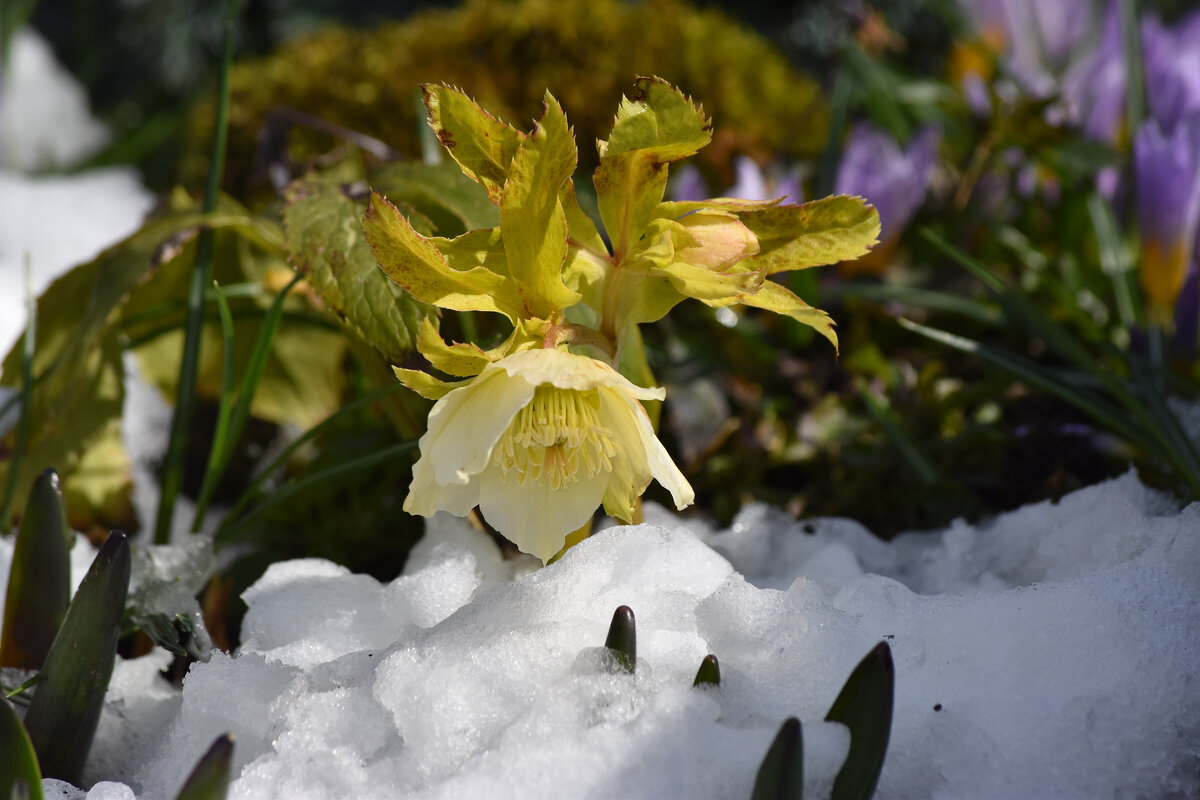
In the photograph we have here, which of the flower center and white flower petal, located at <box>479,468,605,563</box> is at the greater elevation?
the flower center

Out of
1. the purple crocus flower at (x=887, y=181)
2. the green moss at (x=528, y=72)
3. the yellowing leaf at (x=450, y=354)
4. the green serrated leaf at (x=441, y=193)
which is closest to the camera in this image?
the yellowing leaf at (x=450, y=354)

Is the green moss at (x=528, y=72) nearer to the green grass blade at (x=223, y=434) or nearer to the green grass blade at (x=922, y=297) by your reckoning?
the green grass blade at (x=922, y=297)

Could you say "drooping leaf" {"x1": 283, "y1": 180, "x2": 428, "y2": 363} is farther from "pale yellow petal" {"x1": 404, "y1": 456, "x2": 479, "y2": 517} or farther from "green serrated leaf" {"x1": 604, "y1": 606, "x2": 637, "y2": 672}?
"green serrated leaf" {"x1": 604, "y1": 606, "x2": 637, "y2": 672}

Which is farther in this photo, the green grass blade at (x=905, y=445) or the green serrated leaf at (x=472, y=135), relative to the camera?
the green grass blade at (x=905, y=445)

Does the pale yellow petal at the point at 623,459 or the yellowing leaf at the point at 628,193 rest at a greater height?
the yellowing leaf at the point at 628,193

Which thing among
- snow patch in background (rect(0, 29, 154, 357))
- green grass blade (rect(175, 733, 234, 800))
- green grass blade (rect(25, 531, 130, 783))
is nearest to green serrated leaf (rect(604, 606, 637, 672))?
green grass blade (rect(175, 733, 234, 800))

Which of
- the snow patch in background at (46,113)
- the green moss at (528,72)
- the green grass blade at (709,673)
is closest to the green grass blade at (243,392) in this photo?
the green grass blade at (709,673)
